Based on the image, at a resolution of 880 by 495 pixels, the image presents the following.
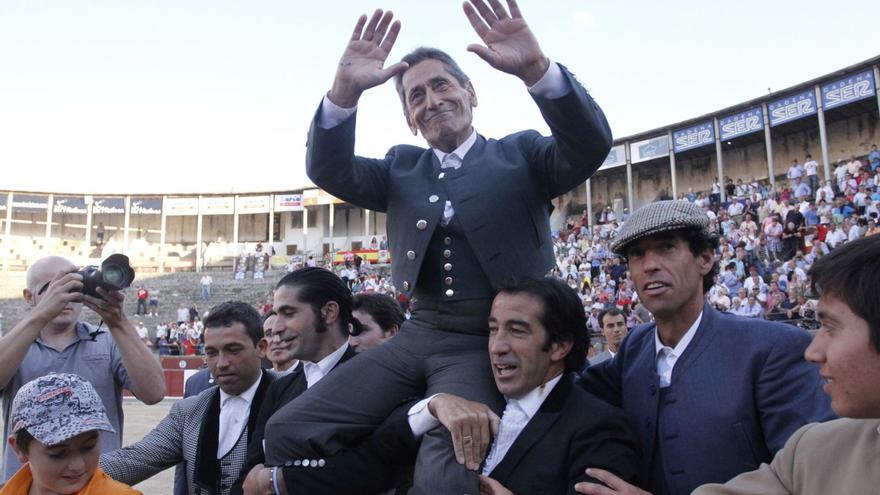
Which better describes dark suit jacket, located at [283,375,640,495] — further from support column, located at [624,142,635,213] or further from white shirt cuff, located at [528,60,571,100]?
support column, located at [624,142,635,213]

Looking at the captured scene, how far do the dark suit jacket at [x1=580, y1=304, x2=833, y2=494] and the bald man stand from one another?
213 centimetres

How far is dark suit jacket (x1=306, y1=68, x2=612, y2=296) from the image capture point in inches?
91.7

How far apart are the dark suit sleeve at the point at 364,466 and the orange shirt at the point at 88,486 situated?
2.12 feet

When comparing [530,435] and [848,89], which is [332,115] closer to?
[530,435]

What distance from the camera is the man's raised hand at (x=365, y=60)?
97.4 inches

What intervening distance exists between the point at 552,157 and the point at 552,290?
470 millimetres

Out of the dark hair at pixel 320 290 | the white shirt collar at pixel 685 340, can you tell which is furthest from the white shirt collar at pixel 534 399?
the dark hair at pixel 320 290

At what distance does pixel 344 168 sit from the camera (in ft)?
8.45

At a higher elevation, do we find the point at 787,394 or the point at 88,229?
the point at 88,229

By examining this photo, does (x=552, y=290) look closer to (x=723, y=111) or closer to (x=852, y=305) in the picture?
(x=852, y=305)

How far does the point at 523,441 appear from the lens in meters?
2.06

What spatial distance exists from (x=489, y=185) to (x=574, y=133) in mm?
366

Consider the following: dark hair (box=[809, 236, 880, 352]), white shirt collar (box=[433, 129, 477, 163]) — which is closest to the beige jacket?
dark hair (box=[809, 236, 880, 352])

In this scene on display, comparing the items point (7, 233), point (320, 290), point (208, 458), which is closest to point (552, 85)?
point (320, 290)
